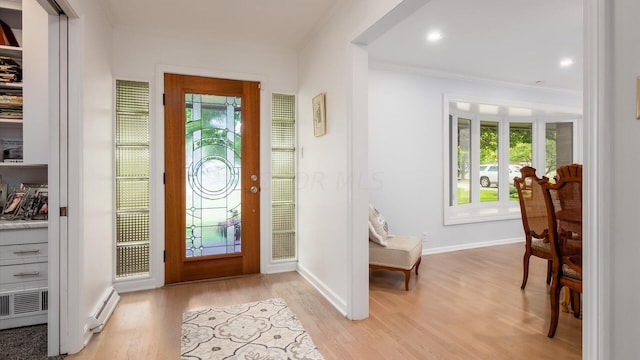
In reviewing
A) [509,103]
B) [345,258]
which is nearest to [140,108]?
[345,258]

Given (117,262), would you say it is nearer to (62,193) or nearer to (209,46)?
(62,193)

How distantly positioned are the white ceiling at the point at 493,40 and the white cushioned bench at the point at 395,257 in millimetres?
2152

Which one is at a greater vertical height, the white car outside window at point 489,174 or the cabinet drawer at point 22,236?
the white car outside window at point 489,174

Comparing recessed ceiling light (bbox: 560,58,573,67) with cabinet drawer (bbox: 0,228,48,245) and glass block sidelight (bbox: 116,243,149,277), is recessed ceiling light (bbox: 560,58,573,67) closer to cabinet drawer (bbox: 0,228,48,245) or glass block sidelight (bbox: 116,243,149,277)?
glass block sidelight (bbox: 116,243,149,277)

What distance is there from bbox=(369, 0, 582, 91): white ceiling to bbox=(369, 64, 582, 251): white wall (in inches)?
9.2

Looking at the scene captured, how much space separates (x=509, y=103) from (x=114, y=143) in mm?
5259

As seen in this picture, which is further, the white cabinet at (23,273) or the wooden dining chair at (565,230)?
the white cabinet at (23,273)

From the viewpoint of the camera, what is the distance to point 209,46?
338 cm

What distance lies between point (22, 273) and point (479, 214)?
18.3 ft

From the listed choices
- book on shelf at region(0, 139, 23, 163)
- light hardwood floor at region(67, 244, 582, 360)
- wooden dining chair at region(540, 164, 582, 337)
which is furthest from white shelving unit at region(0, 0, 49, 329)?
wooden dining chair at region(540, 164, 582, 337)

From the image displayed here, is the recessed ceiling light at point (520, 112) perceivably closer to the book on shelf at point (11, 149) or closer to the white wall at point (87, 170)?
the white wall at point (87, 170)

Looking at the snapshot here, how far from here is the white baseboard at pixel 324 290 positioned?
2579 millimetres

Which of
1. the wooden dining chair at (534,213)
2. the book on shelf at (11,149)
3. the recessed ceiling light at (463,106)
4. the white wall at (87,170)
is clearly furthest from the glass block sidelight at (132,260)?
the recessed ceiling light at (463,106)
